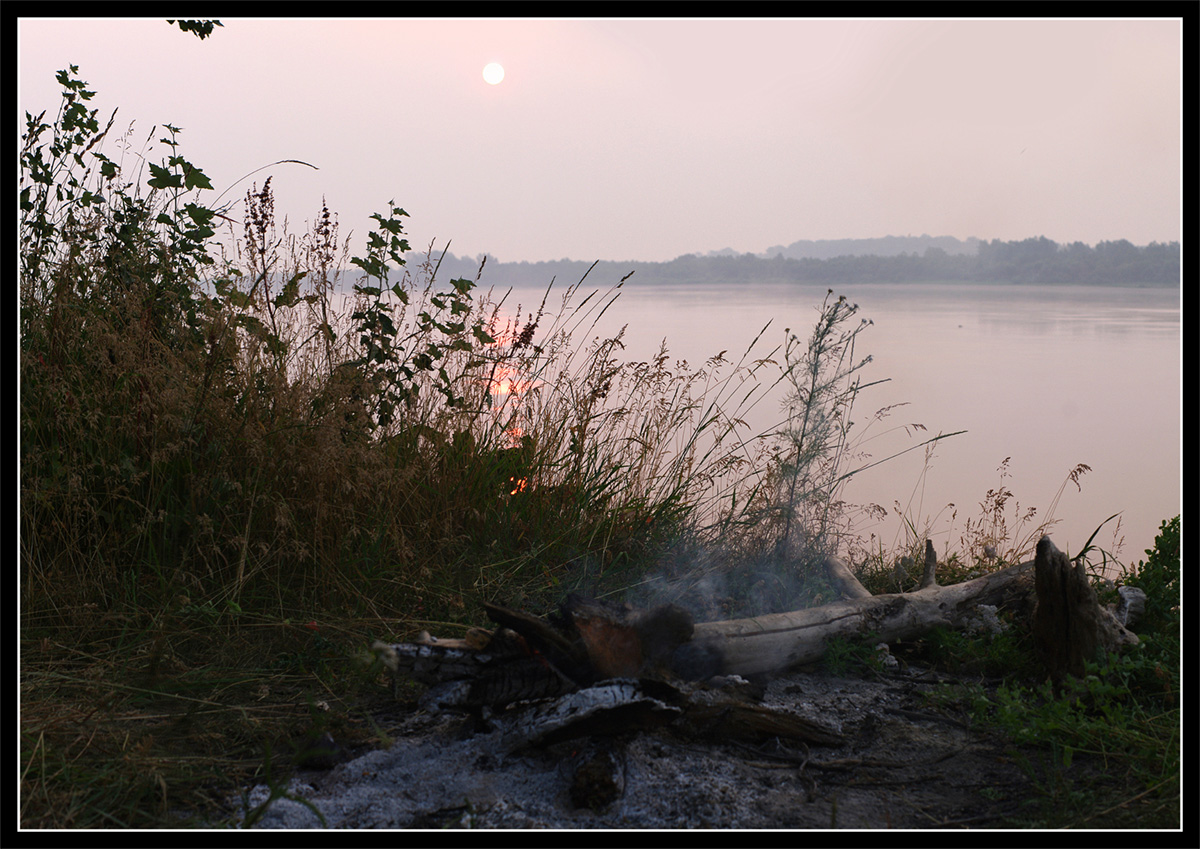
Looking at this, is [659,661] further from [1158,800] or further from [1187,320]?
[1187,320]

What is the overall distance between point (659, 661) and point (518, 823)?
80 cm

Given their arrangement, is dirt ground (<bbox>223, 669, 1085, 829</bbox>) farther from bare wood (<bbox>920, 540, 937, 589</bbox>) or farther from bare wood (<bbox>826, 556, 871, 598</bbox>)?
bare wood (<bbox>920, 540, 937, 589</bbox>)

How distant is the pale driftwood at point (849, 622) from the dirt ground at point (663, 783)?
1.21ft

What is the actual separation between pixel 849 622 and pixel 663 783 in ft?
3.98

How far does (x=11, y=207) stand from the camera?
2.88m

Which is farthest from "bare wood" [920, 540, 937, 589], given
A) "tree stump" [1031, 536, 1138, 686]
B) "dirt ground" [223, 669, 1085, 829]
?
"dirt ground" [223, 669, 1085, 829]

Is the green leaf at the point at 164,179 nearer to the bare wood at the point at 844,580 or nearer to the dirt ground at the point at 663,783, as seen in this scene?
the dirt ground at the point at 663,783

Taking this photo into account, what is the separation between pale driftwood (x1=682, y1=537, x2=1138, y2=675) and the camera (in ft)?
9.80

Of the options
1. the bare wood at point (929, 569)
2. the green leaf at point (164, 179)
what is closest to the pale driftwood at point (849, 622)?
the bare wood at point (929, 569)

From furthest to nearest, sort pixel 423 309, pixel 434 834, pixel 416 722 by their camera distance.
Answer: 1. pixel 423 309
2. pixel 416 722
3. pixel 434 834

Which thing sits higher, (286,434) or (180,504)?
(286,434)

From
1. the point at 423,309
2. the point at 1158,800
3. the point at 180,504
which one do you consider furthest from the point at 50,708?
the point at 1158,800

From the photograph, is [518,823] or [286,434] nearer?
[518,823]

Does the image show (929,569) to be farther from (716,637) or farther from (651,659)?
(651,659)
